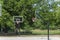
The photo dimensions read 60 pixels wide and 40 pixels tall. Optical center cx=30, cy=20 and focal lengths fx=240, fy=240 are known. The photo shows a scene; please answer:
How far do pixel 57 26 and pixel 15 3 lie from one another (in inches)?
484

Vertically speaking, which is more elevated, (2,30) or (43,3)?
(43,3)

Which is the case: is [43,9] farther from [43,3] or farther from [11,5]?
[11,5]

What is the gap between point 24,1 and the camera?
44.1 metres

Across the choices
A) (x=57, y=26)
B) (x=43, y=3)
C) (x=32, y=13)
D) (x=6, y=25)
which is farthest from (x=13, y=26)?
(x=57, y=26)

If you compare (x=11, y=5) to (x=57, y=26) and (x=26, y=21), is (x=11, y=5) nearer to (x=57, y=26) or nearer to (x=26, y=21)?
(x=26, y=21)

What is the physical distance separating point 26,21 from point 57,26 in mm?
9272

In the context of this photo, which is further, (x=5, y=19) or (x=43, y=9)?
(x=43, y=9)

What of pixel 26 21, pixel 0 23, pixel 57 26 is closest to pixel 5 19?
pixel 0 23

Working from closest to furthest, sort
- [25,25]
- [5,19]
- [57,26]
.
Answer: [5,19] → [25,25] → [57,26]

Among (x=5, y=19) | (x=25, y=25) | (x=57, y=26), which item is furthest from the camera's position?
(x=57, y=26)

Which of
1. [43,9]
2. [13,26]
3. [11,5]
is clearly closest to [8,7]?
[11,5]

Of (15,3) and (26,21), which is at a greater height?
(15,3)

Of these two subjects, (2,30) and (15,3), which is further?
(2,30)

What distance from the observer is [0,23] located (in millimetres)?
43719
